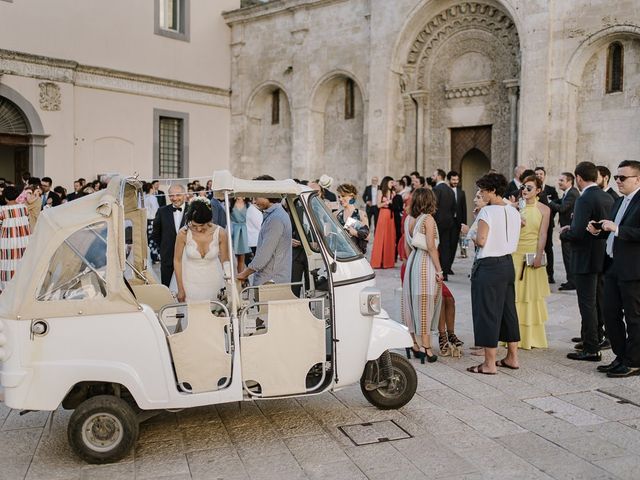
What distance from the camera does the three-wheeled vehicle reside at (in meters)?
4.38

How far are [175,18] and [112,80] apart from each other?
3.78 meters

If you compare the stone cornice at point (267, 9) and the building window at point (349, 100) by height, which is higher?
the stone cornice at point (267, 9)

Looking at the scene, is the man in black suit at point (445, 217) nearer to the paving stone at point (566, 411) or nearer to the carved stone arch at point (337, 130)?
the paving stone at point (566, 411)

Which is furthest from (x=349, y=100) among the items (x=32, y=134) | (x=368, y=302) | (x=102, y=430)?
(x=102, y=430)

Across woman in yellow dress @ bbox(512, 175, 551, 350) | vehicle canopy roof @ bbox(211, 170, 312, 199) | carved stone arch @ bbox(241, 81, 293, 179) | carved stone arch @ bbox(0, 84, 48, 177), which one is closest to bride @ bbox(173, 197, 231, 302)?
vehicle canopy roof @ bbox(211, 170, 312, 199)

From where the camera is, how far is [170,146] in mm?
24656

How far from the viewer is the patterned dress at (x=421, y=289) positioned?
270 inches

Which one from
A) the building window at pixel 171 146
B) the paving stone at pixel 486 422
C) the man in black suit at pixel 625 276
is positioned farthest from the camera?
the building window at pixel 171 146

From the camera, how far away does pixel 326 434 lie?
16.1 ft

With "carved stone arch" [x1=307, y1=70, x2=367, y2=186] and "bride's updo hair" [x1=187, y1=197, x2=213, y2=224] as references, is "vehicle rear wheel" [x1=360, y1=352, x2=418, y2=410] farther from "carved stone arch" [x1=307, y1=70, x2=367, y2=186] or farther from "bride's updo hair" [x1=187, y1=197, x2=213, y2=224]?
"carved stone arch" [x1=307, y1=70, x2=367, y2=186]

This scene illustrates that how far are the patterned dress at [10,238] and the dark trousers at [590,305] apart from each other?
7535mm

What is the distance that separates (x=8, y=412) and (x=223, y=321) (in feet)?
7.38

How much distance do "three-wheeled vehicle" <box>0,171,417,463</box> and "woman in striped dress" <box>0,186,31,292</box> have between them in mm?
5180

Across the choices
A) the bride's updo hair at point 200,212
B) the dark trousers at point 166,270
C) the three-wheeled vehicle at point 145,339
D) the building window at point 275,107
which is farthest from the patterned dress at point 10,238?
the building window at point 275,107
